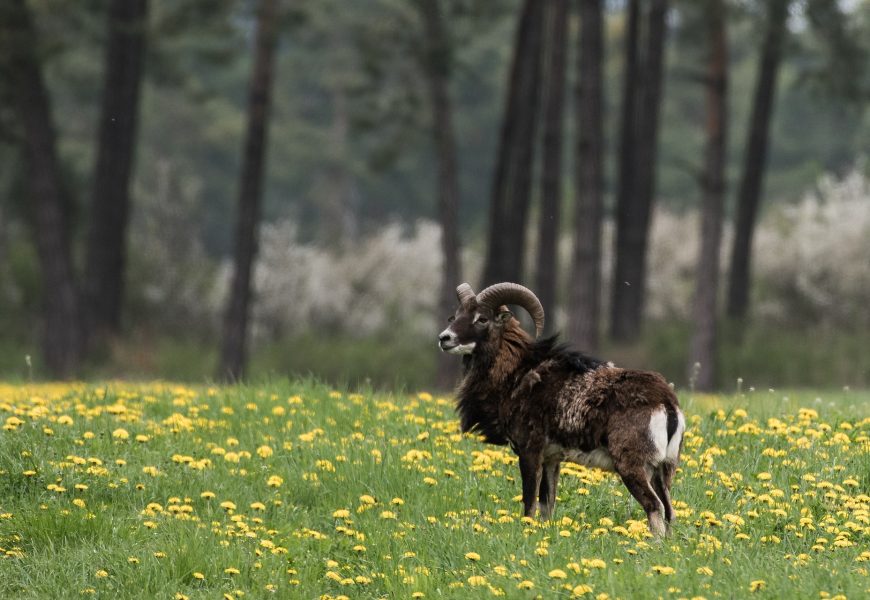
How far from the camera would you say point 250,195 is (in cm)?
2828

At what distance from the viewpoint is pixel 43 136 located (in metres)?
27.8

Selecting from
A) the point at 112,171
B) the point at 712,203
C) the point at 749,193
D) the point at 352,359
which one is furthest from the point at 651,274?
the point at 112,171

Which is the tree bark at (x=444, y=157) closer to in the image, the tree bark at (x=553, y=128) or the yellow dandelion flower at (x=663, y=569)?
the tree bark at (x=553, y=128)

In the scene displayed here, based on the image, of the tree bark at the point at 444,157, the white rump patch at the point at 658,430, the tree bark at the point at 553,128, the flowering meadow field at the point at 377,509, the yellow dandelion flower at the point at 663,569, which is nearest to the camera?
the yellow dandelion flower at the point at 663,569

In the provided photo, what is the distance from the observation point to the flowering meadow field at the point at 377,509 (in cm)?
854

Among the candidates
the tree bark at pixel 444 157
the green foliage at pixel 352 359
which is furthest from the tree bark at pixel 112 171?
the tree bark at pixel 444 157

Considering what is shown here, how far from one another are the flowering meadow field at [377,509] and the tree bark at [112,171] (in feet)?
53.0

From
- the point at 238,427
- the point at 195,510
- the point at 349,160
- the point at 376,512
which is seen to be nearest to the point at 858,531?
the point at 376,512

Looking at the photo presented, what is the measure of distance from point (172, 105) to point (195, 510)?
58.3m

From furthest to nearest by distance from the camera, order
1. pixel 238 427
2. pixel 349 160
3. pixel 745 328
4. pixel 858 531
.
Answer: pixel 349 160, pixel 745 328, pixel 238 427, pixel 858 531

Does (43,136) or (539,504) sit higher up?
(43,136)

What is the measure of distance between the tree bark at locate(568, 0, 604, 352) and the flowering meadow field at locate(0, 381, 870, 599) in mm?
12610

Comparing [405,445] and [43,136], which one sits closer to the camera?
[405,445]

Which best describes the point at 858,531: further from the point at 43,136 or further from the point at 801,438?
the point at 43,136
